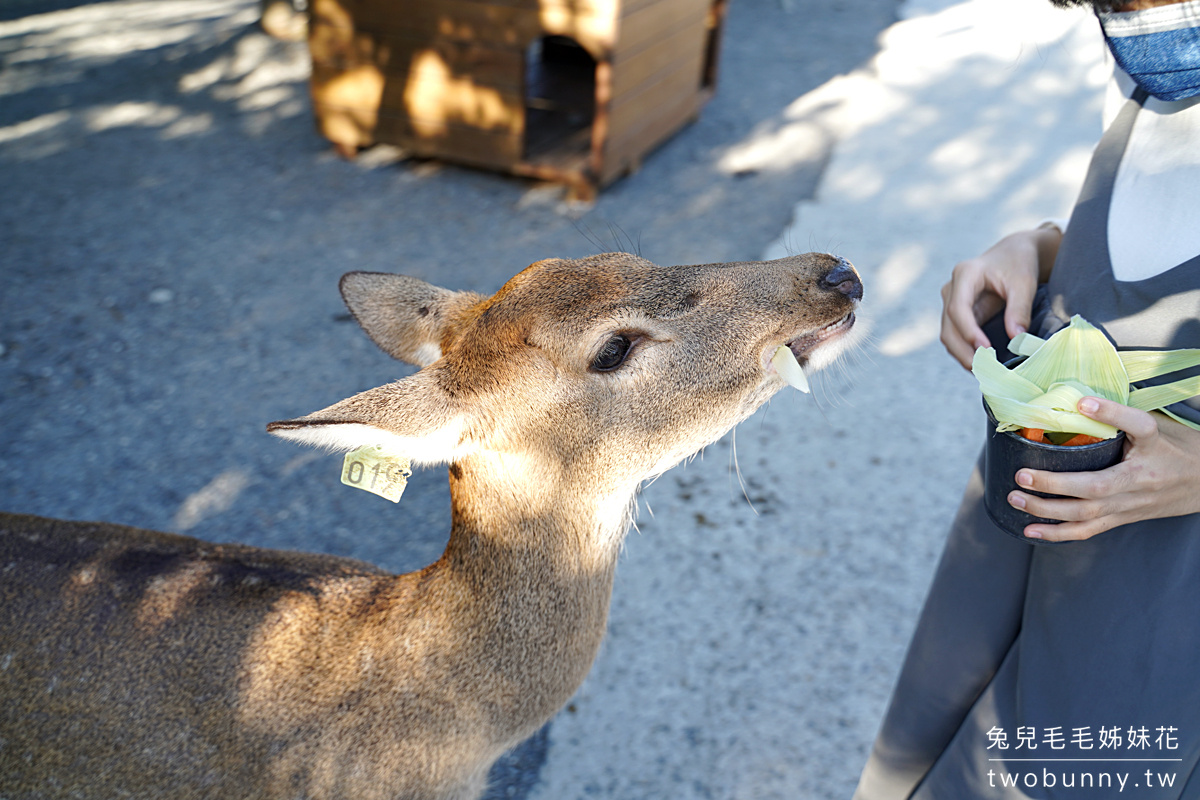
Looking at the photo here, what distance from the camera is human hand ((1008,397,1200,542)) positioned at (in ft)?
4.98

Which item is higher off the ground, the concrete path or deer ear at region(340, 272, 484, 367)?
deer ear at region(340, 272, 484, 367)

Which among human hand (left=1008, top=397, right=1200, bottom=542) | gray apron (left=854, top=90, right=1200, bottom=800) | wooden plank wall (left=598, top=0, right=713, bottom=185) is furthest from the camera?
wooden plank wall (left=598, top=0, right=713, bottom=185)

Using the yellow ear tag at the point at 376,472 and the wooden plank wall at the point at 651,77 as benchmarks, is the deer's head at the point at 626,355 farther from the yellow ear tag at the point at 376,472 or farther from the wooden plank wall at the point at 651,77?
the wooden plank wall at the point at 651,77

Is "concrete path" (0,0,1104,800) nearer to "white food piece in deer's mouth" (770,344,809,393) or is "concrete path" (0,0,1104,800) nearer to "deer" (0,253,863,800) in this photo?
"white food piece in deer's mouth" (770,344,809,393)

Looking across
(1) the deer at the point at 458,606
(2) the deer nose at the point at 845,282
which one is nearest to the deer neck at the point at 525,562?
(1) the deer at the point at 458,606

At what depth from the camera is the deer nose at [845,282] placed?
2143mm

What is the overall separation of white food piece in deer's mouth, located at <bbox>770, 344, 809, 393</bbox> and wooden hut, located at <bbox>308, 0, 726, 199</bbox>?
4.57m

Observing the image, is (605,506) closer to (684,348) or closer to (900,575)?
(684,348)

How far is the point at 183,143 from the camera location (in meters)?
7.18

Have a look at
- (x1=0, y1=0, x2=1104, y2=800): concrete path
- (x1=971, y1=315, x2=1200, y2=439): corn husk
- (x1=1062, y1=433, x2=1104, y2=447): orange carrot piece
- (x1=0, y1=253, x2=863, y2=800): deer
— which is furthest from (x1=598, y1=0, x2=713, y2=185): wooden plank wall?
A: (x1=1062, y1=433, x2=1104, y2=447): orange carrot piece

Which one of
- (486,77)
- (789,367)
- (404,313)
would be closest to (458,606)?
(404,313)

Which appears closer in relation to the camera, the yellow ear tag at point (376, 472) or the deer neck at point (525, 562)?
the yellow ear tag at point (376, 472)

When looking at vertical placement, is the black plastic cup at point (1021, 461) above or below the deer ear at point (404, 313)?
above

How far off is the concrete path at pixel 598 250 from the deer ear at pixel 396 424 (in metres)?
1.23
